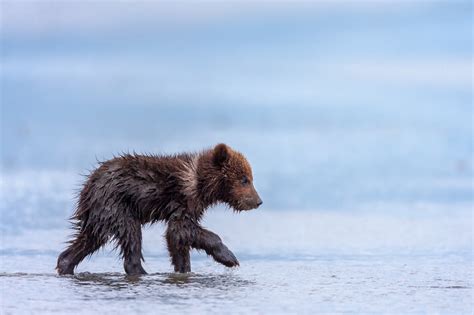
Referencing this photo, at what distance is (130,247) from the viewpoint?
421 inches

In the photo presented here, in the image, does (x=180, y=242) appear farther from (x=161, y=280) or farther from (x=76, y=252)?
(x=76, y=252)

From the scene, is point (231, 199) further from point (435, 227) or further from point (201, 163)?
point (435, 227)

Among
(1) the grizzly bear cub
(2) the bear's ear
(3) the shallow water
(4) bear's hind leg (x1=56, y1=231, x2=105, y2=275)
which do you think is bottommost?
(3) the shallow water

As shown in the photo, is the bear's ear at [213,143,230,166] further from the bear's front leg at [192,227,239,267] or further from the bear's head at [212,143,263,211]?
the bear's front leg at [192,227,239,267]

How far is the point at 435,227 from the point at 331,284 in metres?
5.64

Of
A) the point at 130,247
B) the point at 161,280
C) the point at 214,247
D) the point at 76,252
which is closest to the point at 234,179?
the point at 214,247

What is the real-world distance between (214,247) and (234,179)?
0.84 m

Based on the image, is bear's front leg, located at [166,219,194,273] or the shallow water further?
bear's front leg, located at [166,219,194,273]

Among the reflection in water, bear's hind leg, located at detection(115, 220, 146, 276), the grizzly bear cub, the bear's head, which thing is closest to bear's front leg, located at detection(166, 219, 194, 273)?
the grizzly bear cub

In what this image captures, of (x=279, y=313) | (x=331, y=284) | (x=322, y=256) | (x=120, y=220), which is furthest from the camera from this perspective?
(x=322, y=256)

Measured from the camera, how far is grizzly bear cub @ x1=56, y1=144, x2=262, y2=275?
10.7 metres

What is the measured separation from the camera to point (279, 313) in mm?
8406

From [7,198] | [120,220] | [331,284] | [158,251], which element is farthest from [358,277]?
[7,198]

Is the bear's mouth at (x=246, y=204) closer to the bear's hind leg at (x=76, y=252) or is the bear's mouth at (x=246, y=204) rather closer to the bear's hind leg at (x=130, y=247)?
the bear's hind leg at (x=130, y=247)
